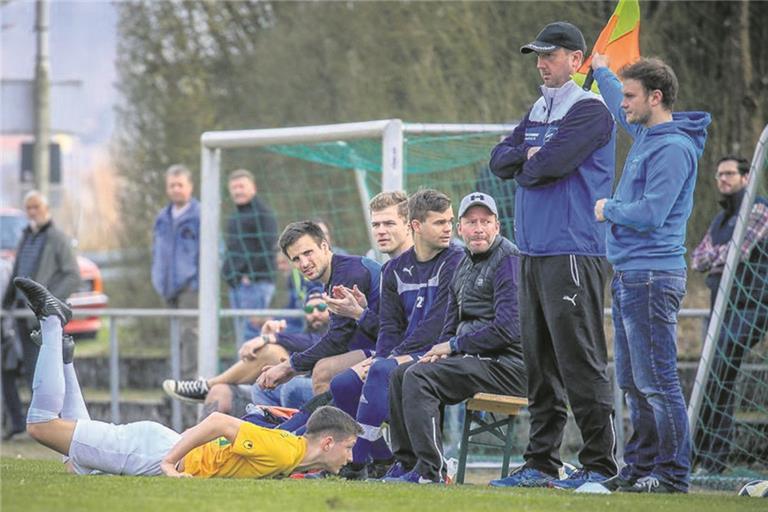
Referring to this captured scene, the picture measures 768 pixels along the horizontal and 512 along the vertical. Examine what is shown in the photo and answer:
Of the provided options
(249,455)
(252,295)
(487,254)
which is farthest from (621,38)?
(252,295)

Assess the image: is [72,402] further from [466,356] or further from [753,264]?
[753,264]

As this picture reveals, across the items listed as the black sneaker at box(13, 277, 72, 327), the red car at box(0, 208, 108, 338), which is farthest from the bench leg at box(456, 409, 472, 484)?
the red car at box(0, 208, 108, 338)

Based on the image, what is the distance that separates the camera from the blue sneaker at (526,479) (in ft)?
27.7

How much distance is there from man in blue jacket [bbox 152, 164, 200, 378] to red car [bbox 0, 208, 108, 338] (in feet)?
15.2

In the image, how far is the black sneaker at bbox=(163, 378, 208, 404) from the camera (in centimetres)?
1112

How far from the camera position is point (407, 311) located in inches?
371

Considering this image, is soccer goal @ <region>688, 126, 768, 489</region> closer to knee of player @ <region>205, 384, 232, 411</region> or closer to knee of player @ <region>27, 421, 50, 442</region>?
knee of player @ <region>205, 384, 232, 411</region>

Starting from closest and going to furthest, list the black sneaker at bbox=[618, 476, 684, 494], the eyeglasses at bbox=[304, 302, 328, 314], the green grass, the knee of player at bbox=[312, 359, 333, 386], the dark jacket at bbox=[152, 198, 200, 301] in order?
the green grass, the black sneaker at bbox=[618, 476, 684, 494], the knee of player at bbox=[312, 359, 333, 386], the eyeglasses at bbox=[304, 302, 328, 314], the dark jacket at bbox=[152, 198, 200, 301]

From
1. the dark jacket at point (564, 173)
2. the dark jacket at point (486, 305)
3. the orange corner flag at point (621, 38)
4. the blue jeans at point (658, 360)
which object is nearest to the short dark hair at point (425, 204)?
the dark jacket at point (486, 305)

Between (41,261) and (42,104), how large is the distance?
522 centimetres

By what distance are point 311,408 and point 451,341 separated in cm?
113

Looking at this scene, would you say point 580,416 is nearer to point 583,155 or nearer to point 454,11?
point 583,155

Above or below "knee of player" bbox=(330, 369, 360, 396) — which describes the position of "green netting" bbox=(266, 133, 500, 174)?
above

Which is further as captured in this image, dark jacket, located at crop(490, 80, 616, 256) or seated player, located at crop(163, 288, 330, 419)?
seated player, located at crop(163, 288, 330, 419)
